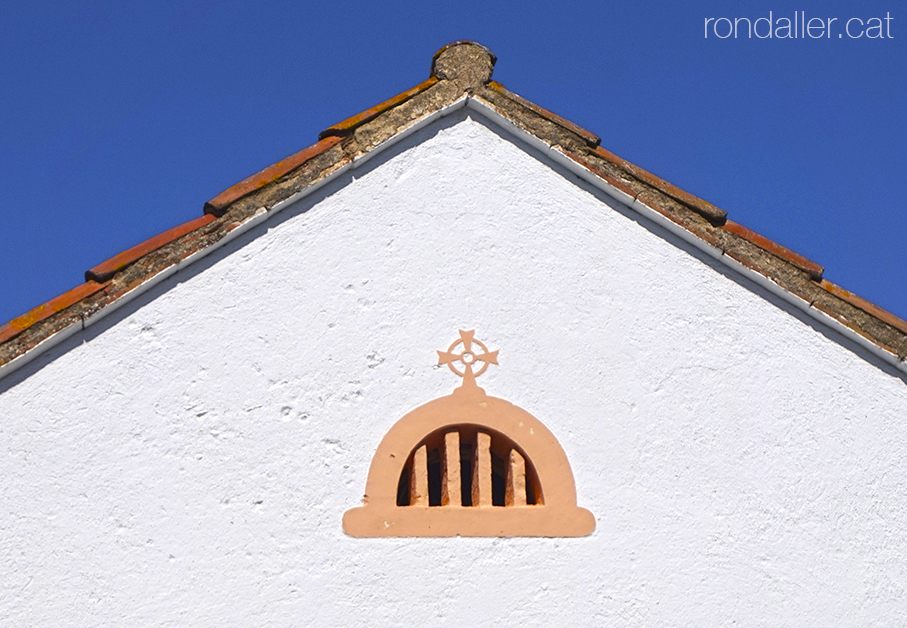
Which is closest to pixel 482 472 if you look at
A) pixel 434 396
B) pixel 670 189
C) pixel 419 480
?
pixel 419 480

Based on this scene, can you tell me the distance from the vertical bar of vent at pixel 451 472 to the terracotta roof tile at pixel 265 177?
1.60m

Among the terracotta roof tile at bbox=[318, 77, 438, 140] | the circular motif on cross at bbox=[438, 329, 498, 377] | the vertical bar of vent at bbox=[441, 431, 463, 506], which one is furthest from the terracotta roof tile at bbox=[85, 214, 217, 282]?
the vertical bar of vent at bbox=[441, 431, 463, 506]

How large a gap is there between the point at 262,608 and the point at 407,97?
9.09 ft

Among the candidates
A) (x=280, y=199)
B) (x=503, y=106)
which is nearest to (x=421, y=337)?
(x=280, y=199)

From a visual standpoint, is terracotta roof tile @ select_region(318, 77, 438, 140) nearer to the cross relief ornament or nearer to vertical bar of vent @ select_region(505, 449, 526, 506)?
the cross relief ornament

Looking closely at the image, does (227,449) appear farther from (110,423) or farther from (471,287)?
(471,287)

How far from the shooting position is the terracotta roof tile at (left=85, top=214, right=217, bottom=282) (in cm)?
541

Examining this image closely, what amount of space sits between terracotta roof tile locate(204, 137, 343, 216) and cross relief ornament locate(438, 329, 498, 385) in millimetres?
1223

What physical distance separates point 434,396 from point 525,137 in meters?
1.58

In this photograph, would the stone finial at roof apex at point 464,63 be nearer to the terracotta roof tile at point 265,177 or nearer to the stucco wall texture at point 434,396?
the stucco wall texture at point 434,396

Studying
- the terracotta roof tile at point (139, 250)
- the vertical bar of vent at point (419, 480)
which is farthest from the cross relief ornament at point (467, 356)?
the terracotta roof tile at point (139, 250)

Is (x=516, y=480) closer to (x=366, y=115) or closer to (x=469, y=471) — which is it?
(x=469, y=471)

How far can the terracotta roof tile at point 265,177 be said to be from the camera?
5656mm

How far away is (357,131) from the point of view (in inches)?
234
